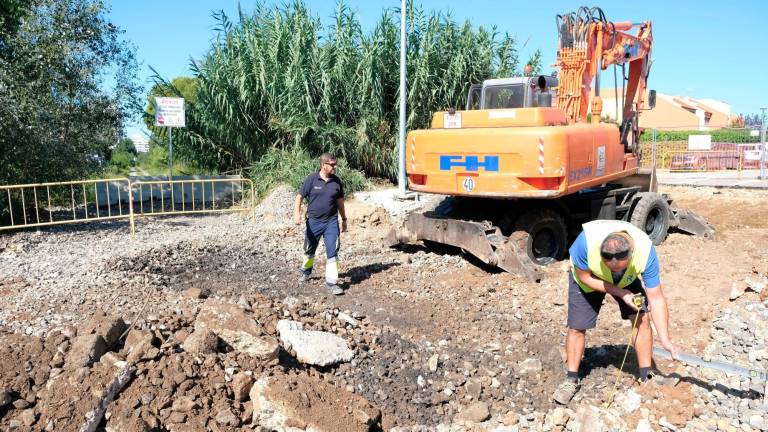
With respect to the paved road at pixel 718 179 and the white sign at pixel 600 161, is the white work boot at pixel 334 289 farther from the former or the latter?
the paved road at pixel 718 179

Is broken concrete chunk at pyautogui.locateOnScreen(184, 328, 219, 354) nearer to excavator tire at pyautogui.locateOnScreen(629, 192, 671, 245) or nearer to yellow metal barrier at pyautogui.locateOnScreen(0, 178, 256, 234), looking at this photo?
yellow metal barrier at pyautogui.locateOnScreen(0, 178, 256, 234)

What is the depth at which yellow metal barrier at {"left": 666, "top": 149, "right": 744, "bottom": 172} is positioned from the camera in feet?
65.1

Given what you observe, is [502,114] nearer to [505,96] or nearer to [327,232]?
[505,96]

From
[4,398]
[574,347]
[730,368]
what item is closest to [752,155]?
[730,368]

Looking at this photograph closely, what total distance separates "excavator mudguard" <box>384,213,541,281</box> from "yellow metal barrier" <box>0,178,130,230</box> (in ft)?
15.3

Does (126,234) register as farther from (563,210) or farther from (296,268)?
(563,210)

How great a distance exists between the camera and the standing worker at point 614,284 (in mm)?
3764

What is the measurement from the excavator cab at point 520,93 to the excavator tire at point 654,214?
6.55 feet

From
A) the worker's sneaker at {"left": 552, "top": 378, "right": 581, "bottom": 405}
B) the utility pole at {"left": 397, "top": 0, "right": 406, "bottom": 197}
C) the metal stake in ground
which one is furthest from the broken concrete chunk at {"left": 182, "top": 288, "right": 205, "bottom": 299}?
the utility pole at {"left": 397, "top": 0, "right": 406, "bottom": 197}

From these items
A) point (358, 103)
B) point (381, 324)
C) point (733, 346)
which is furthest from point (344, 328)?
point (358, 103)

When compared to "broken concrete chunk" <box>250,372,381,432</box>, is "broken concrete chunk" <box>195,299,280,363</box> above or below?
above

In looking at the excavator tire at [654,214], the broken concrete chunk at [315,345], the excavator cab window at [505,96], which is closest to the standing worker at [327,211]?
the broken concrete chunk at [315,345]

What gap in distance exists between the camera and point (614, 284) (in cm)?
401

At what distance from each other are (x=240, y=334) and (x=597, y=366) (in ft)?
9.09
